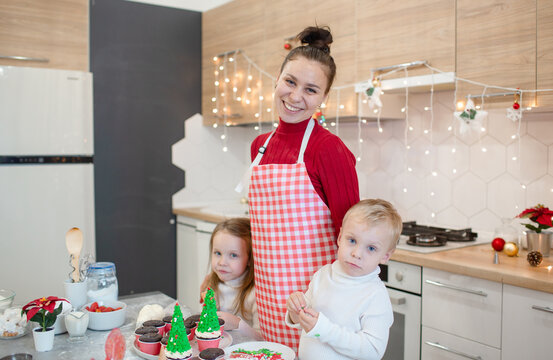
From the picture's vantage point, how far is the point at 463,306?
2.06 metres

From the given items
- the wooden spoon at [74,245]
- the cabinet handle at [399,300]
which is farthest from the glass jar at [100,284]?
the cabinet handle at [399,300]

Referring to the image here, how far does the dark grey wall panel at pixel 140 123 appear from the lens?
355 cm

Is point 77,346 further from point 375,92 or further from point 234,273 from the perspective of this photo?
point 375,92

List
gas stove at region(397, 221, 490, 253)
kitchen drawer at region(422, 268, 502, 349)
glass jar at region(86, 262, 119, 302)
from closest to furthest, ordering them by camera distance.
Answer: glass jar at region(86, 262, 119, 302)
kitchen drawer at region(422, 268, 502, 349)
gas stove at region(397, 221, 490, 253)

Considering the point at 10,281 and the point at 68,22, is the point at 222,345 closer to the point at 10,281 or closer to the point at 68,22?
the point at 10,281

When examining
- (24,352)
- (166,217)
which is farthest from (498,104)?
(166,217)

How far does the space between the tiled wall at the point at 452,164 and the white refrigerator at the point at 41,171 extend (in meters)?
1.55

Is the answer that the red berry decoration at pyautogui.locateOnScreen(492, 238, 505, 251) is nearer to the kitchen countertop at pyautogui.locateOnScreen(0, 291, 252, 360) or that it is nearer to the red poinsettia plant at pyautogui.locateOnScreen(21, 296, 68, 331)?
the kitchen countertop at pyautogui.locateOnScreen(0, 291, 252, 360)

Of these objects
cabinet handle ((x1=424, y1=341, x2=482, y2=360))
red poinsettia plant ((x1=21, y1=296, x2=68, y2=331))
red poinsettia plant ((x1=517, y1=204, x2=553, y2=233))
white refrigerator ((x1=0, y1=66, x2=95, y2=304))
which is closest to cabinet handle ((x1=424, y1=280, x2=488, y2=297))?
cabinet handle ((x1=424, y1=341, x2=482, y2=360))

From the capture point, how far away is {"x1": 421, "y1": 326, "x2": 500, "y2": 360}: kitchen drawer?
2.00 metres

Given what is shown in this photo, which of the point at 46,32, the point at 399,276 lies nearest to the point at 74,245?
the point at 399,276

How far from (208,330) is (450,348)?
1241 millimetres

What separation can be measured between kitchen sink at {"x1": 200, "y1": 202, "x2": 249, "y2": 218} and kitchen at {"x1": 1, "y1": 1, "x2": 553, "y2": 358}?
0.04 meters

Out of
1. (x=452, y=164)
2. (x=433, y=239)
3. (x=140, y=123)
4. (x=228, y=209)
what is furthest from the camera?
(x=228, y=209)
